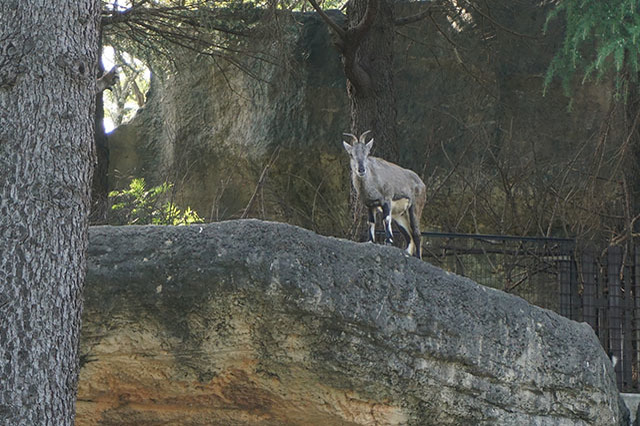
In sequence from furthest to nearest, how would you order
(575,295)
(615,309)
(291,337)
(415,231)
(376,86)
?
(376,86), (575,295), (615,309), (415,231), (291,337)

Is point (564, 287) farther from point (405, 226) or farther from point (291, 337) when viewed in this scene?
point (291, 337)

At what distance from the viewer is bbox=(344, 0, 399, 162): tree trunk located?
1107 cm

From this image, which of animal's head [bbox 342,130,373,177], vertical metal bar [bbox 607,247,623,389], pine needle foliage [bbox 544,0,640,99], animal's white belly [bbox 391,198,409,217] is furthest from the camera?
vertical metal bar [bbox 607,247,623,389]

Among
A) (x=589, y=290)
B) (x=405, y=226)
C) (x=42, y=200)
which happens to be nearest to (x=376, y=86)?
(x=405, y=226)

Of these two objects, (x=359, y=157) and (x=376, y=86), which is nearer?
(x=359, y=157)

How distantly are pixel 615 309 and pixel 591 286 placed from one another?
338 mm

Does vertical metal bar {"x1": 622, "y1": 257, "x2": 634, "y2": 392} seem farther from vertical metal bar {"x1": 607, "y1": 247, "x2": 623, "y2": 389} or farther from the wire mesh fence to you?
the wire mesh fence

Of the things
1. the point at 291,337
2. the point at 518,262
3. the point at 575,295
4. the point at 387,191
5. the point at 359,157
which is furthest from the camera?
the point at 518,262

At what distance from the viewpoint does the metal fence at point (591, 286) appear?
9.30 meters

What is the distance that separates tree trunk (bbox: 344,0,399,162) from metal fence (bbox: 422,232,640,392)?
1620 millimetres

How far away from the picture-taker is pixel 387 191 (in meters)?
7.71

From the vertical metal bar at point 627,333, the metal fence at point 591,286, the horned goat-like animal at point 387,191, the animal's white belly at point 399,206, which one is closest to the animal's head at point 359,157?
the horned goat-like animal at point 387,191

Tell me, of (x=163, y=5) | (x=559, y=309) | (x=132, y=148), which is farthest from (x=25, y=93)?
(x=132, y=148)

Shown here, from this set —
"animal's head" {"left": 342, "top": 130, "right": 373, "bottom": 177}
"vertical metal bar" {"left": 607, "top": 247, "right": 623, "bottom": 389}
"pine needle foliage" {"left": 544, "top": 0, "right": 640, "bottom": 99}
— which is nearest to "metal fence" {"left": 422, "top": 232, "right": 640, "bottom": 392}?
"vertical metal bar" {"left": 607, "top": 247, "right": 623, "bottom": 389}
